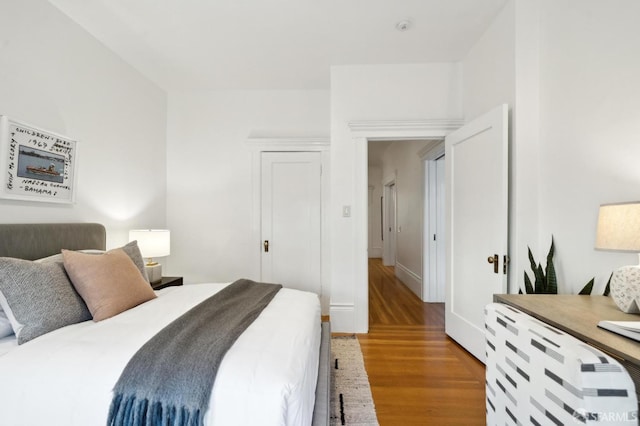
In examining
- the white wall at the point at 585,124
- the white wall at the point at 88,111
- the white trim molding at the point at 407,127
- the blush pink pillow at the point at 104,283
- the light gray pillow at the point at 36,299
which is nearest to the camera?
the light gray pillow at the point at 36,299

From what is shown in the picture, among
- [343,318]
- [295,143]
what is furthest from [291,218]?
[343,318]

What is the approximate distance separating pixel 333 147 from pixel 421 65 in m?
1.22

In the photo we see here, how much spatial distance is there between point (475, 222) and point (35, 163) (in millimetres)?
3271

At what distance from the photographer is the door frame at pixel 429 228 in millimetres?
3682

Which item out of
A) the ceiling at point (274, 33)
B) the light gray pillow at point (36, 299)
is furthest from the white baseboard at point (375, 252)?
the light gray pillow at point (36, 299)

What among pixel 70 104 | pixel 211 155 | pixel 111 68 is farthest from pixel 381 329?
pixel 111 68

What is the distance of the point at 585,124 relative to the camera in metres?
1.54

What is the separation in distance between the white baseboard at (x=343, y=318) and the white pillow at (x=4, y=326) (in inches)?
86.8

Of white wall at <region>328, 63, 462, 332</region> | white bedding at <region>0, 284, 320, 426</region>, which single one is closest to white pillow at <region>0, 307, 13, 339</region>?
white bedding at <region>0, 284, 320, 426</region>

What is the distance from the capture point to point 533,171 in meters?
1.87

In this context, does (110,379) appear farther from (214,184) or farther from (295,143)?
(295,143)

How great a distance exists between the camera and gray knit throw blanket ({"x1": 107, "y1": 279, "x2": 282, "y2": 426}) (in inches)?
34.5

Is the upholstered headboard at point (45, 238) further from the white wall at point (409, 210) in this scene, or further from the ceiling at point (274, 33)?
the white wall at point (409, 210)

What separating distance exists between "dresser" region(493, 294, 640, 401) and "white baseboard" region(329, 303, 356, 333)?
1.53 m
